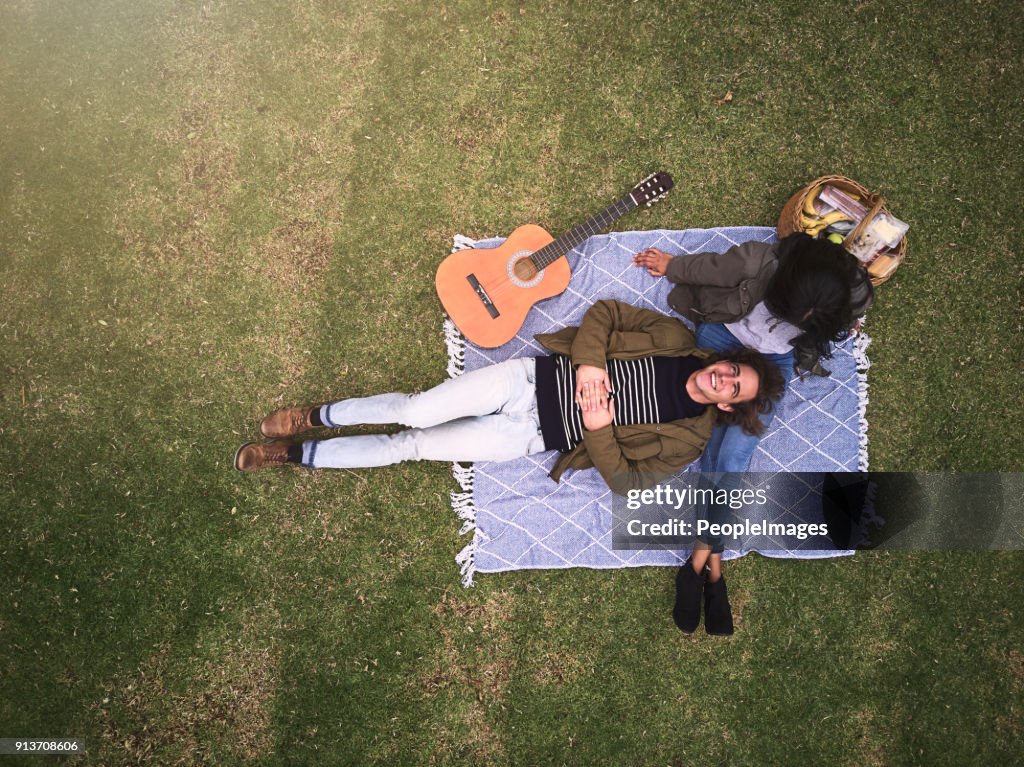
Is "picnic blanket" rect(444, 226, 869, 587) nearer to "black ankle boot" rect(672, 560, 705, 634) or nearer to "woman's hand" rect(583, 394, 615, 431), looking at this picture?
"black ankle boot" rect(672, 560, 705, 634)

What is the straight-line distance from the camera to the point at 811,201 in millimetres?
3635

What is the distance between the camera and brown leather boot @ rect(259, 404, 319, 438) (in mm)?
3730

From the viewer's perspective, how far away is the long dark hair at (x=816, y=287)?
117 inches

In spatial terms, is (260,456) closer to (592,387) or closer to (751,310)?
(592,387)

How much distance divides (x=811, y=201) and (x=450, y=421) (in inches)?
97.0

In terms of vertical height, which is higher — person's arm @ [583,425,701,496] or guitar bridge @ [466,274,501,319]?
guitar bridge @ [466,274,501,319]

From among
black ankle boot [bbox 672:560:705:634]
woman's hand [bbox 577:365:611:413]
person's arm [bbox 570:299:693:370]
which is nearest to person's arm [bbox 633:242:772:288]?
person's arm [bbox 570:299:693:370]

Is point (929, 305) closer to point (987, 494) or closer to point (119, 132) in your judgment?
point (987, 494)

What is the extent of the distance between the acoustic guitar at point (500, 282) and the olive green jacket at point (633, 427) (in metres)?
0.37

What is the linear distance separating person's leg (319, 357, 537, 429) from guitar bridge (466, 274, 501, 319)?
0.34 metres

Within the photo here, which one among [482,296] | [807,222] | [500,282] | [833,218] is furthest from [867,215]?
[482,296]

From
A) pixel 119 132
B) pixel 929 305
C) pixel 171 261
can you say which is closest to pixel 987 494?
pixel 929 305

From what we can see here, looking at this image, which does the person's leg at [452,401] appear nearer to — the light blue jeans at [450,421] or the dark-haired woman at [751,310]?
the light blue jeans at [450,421]

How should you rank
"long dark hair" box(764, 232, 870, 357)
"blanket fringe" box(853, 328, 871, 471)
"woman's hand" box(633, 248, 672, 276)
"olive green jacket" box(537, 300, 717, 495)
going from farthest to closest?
1. "blanket fringe" box(853, 328, 871, 471)
2. "woman's hand" box(633, 248, 672, 276)
3. "olive green jacket" box(537, 300, 717, 495)
4. "long dark hair" box(764, 232, 870, 357)
